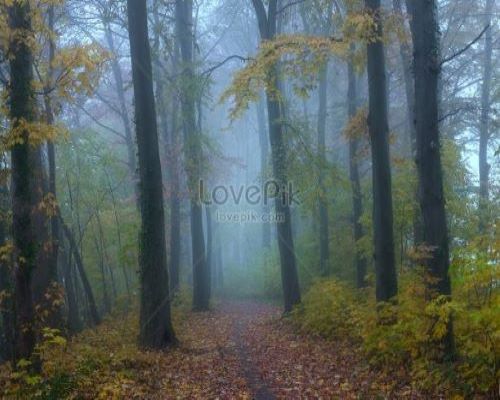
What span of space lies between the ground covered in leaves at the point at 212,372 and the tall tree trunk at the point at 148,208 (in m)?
0.68

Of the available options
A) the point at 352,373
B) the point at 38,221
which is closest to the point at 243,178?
the point at 38,221

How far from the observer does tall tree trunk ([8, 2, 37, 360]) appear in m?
7.20

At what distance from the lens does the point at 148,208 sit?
10859 mm

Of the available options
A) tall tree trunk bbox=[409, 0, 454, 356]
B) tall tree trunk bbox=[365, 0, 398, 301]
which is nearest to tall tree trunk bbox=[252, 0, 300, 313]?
tall tree trunk bbox=[365, 0, 398, 301]

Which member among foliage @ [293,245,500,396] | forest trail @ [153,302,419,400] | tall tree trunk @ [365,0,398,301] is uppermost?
tall tree trunk @ [365,0,398,301]

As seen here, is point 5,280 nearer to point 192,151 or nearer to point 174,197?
point 192,151

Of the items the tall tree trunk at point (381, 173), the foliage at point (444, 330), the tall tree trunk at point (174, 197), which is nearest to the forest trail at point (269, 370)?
the foliage at point (444, 330)

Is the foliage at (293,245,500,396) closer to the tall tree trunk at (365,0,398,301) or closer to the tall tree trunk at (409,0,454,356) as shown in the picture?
the tall tree trunk at (409,0,454,356)

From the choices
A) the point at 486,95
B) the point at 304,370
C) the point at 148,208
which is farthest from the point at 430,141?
the point at 486,95

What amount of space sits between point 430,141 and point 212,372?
18.0 ft

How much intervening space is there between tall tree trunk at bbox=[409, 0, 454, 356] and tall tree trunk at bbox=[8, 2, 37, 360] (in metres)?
5.67

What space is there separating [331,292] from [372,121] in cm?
458

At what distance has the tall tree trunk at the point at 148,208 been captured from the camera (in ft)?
35.6

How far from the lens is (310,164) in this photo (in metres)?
14.8
